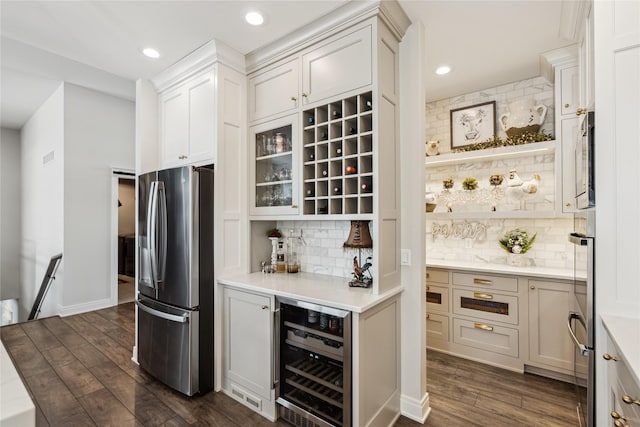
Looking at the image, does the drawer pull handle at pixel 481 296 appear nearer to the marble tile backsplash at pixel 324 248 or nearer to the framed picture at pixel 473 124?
the marble tile backsplash at pixel 324 248

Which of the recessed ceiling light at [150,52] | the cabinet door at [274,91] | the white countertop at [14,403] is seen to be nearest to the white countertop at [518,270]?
the cabinet door at [274,91]

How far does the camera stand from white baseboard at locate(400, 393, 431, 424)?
217 cm

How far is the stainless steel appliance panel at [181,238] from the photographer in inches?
94.3

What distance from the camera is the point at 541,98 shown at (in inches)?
124

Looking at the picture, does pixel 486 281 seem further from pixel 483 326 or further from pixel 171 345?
pixel 171 345

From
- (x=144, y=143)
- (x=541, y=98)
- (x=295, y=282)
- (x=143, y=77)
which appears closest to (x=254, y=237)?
(x=295, y=282)

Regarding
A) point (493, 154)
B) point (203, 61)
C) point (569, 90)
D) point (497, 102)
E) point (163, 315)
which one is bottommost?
point (163, 315)

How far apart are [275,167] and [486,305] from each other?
2.37m

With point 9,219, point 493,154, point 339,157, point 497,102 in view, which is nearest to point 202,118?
point 339,157

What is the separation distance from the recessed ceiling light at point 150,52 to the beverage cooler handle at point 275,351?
95.1 inches

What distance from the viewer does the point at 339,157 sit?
89.0 inches

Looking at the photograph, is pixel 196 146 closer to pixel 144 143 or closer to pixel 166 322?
pixel 144 143

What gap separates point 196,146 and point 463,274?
9.28 ft

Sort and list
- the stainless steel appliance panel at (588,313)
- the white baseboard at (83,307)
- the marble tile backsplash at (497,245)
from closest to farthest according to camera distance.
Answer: the stainless steel appliance panel at (588,313)
the marble tile backsplash at (497,245)
the white baseboard at (83,307)
